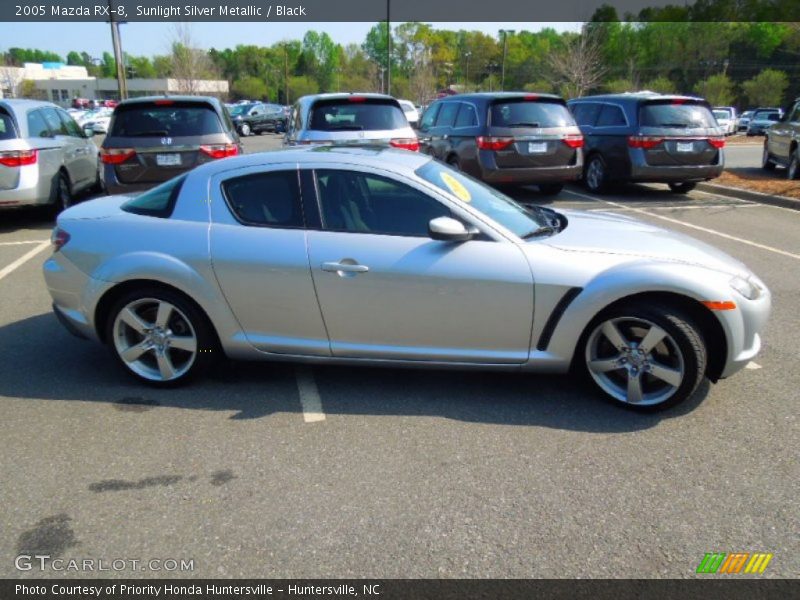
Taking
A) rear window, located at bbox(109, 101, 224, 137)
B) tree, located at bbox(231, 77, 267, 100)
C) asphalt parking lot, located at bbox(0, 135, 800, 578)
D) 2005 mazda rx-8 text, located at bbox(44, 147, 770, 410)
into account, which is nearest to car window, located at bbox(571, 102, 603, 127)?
rear window, located at bbox(109, 101, 224, 137)

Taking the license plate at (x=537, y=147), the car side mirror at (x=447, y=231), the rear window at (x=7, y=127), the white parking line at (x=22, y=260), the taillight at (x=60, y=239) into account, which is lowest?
the white parking line at (x=22, y=260)

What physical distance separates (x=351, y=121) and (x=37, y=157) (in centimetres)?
440

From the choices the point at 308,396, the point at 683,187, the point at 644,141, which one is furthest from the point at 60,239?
the point at 683,187

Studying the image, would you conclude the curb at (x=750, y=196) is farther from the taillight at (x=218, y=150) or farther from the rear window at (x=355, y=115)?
the taillight at (x=218, y=150)

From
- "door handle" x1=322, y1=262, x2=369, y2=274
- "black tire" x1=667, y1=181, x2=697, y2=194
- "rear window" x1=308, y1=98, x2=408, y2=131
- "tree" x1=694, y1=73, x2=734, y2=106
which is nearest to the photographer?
"door handle" x1=322, y1=262, x2=369, y2=274

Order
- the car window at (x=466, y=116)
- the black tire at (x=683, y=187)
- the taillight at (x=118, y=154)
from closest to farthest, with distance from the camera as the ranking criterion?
the taillight at (x=118, y=154) < the car window at (x=466, y=116) < the black tire at (x=683, y=187)

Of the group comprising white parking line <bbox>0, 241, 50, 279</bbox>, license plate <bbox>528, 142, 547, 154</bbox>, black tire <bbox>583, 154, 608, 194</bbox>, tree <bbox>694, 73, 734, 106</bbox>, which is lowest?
white parking line <bbox>0, 241, 50, 279</bbox>

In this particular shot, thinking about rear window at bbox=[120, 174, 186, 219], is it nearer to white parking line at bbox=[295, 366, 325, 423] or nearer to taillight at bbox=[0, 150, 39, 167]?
white parking line at bbox=[295, 366, 325, 423]

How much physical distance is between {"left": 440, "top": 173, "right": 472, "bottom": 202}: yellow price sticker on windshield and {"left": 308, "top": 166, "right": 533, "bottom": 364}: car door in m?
0.22

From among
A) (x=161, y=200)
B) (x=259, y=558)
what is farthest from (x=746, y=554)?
(x=161, y=200)

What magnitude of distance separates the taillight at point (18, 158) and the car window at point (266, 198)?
6291 mm

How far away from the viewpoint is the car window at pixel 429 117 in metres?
12.3

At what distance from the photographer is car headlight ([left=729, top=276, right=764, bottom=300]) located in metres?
3.66

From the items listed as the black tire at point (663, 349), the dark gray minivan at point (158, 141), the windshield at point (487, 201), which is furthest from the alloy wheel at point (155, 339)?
the dark gray minivan at point (158, 141)
